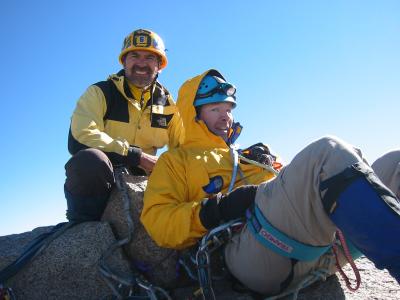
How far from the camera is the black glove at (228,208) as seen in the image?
3955mm

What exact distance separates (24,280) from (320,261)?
3.32 metres

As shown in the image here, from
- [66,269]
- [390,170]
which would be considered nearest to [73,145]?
[66,269]

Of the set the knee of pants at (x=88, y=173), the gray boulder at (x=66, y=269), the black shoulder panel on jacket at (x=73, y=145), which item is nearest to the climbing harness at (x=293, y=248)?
the gray boulder at (x=66, y=269)

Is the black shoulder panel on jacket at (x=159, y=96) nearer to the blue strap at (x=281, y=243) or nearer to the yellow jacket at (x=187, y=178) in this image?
the yellow jacket at (x=187, y=178)

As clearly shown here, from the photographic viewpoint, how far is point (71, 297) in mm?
4609

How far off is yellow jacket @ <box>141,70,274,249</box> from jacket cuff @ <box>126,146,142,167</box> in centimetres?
81

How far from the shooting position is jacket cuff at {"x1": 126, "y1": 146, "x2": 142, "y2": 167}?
586cm

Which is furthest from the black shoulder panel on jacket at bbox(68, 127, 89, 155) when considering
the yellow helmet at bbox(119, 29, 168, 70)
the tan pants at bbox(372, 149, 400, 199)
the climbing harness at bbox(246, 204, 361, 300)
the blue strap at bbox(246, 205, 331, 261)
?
the tan pants at bbox(372, 149, 400, 199)

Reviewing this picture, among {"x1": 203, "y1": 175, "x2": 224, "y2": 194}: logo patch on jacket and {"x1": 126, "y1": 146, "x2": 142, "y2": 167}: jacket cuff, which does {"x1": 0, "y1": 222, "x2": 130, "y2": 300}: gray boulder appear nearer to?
{"x1": 126, "y1": 146, "x2": 142, "y2": 167}: jacket cuff

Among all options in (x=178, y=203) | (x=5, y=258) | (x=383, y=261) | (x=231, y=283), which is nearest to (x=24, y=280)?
(x=5, y=258)

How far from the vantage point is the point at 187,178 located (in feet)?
15.7

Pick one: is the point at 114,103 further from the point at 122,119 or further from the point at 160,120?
the point at 160,120

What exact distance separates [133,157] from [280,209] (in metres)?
3.07

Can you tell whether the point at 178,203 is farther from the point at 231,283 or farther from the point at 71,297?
the point at 71,297
